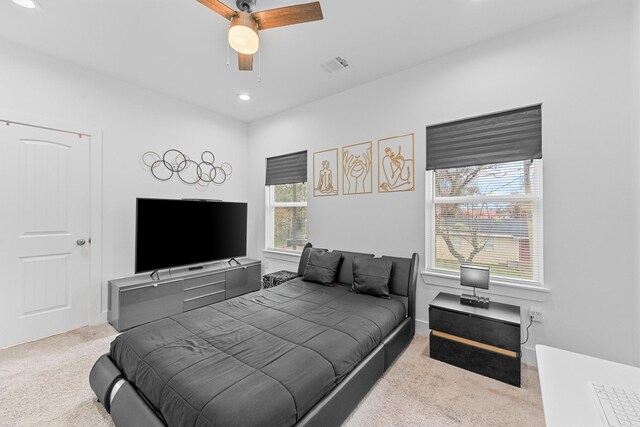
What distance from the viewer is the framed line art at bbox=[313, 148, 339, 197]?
3760 mm

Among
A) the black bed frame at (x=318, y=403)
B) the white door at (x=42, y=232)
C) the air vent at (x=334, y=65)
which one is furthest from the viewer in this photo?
the air vent at (x=334, y=65)

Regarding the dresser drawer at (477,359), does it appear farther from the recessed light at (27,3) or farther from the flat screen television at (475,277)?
the recessed light at (27,3)

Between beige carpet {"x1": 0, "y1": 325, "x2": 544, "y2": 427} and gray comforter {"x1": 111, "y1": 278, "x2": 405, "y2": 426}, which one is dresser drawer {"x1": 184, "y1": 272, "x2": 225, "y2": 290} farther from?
gray comforter {"x1": 111, "y1": 278, "x2": 405, "y2": 426}

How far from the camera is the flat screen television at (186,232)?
3270 mm

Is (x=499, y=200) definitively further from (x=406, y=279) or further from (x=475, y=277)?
(x=406, y=279)

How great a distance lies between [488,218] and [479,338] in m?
1.14

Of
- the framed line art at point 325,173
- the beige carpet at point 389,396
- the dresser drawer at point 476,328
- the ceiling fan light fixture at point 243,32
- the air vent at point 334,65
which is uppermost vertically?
the air vent at point 334,65

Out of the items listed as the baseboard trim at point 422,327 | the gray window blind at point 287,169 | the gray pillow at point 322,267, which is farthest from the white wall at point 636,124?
the gray window blind at point 287,169

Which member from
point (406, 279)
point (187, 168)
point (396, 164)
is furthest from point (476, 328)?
point (187, 168)

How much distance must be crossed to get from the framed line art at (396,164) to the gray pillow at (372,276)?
35.0 inches

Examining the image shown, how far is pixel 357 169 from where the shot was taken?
3529 millimetres

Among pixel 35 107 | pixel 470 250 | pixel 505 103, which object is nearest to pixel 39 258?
pixel 35 107

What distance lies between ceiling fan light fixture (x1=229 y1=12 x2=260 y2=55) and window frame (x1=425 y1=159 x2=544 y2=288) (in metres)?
2.13

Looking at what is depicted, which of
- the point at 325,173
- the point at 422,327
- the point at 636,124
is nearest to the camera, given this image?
the point at 636,124
